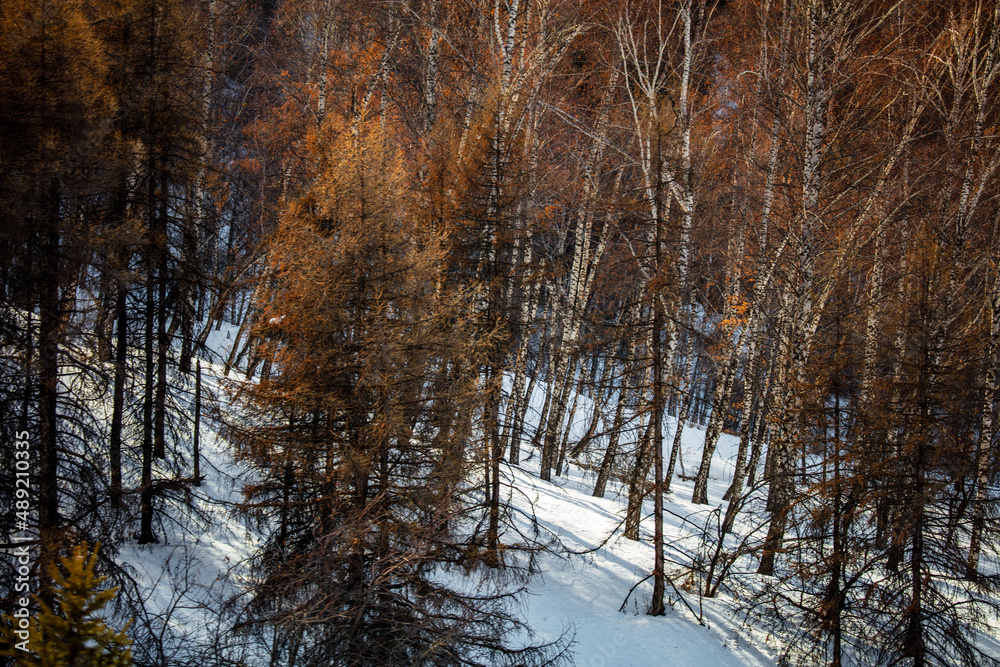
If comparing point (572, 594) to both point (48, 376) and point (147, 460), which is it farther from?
point (48, 376)

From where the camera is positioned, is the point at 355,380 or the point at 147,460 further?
the point at 147,460

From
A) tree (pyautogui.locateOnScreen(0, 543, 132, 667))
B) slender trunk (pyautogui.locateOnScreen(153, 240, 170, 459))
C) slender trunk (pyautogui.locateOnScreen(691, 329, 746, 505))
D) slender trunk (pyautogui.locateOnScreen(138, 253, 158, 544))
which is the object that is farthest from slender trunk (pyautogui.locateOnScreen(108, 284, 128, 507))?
slender trunk (pyautogui.locateOnScreen(691, 329, 746, 505))

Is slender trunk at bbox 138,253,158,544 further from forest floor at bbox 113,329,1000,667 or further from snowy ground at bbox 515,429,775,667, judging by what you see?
snowy ground at bbox 515,429,775,667

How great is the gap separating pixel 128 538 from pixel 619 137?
612 inches

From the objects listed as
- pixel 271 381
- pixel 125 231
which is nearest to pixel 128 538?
pixel 271 381

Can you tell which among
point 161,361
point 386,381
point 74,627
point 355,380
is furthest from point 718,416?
point 74,627

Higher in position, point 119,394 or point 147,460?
point 119,394

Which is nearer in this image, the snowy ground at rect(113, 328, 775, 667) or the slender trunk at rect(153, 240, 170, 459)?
the snowy ground at rect(113, 328, 775, 667)

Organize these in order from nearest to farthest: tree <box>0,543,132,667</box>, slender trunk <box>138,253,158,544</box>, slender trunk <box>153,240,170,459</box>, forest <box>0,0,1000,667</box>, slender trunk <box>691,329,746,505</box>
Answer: tree <box>0,543,132,667</box> < forest <box>0,0,1000,667</box> < slender trunk <box>138,253,158,544</box> < slender trunk <box>153,240,170,459</box> < slender trunk <box>691,329,746,505</box>

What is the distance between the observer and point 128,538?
892 cm

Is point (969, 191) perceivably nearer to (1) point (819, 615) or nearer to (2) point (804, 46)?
(2) point (804, 46)

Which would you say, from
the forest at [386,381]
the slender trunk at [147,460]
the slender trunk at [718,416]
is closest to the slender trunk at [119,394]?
the forest at [386,381]

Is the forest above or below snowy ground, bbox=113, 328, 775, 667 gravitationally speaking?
above

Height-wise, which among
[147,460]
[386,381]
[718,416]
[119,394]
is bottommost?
[147,460]
